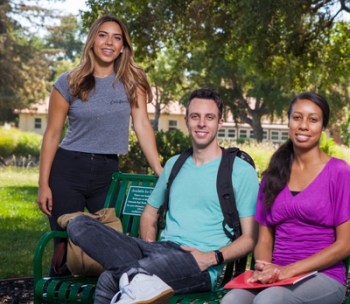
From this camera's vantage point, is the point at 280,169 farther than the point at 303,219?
Yes

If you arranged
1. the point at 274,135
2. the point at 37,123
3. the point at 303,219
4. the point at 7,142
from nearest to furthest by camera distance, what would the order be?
the point at 303,219
the point at 7,142
the point at 37,123
the point at 274,135

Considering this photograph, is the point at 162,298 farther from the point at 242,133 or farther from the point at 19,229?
the point at 242,133

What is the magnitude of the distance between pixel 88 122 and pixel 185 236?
121 centimetres

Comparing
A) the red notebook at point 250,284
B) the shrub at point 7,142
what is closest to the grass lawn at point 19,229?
the red notebook at point 250,284

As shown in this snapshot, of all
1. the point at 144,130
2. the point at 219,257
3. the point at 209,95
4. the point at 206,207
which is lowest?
the point at 219,257

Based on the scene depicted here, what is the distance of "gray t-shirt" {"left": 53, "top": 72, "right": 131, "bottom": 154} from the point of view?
11.6 ft

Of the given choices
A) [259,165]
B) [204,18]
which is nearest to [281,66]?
[204,18]

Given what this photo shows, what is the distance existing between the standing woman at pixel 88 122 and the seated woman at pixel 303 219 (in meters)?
Answer: 1.35

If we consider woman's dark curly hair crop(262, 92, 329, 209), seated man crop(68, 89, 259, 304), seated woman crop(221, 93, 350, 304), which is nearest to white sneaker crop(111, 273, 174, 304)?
seated man crop(68, 89, 259, 304)

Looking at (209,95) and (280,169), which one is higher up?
(209,95)

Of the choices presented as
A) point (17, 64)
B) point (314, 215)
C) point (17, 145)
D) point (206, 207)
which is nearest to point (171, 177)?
point (206, 207)

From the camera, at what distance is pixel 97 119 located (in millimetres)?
3523

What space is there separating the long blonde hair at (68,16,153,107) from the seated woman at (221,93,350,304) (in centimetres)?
137

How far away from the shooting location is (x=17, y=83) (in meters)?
34.5
